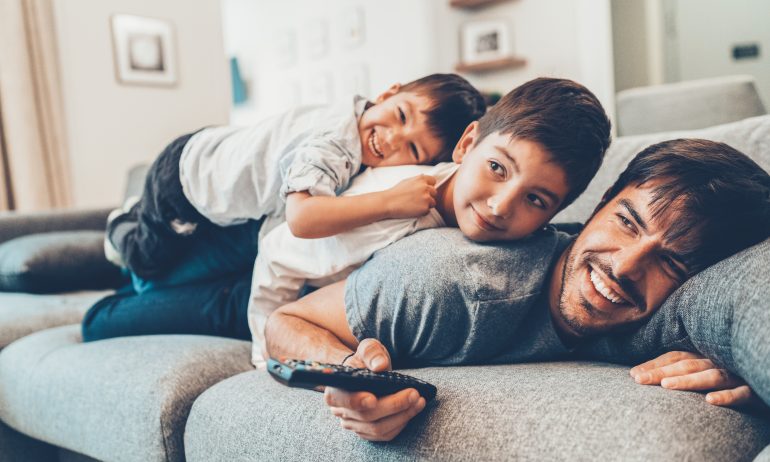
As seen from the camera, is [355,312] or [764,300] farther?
[355,312]

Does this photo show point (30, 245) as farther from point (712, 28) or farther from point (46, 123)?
point (712, 28)

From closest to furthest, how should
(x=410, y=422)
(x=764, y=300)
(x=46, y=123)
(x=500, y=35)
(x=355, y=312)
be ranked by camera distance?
(x=764, y=300)
(x=410, y=422)
(x=355, y=312)
(x=46, y=123)
(x=500, y=35)

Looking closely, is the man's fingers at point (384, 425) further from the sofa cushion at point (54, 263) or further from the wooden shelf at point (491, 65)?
the wooden shelf at point (491, 65)

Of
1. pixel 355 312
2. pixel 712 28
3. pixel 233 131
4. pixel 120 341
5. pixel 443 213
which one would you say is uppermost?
pixel 712 28

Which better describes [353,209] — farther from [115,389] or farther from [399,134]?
[115,389]

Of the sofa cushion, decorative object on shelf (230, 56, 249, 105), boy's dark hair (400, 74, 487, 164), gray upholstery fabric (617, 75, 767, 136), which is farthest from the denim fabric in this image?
decorative object on shelf (230, 56, 249, 105)

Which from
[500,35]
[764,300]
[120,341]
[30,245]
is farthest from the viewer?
[500,35]

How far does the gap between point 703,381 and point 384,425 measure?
44 centimetres

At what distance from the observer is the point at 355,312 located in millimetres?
1099

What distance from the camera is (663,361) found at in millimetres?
965

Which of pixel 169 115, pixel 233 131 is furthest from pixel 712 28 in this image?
pixel 233 131

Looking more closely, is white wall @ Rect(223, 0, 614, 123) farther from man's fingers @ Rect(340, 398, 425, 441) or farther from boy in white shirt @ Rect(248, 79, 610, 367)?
man's fingers @ Rect(340, 398, 425, 441)

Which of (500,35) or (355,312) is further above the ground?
(500,35)

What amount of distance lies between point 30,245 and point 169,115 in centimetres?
239
